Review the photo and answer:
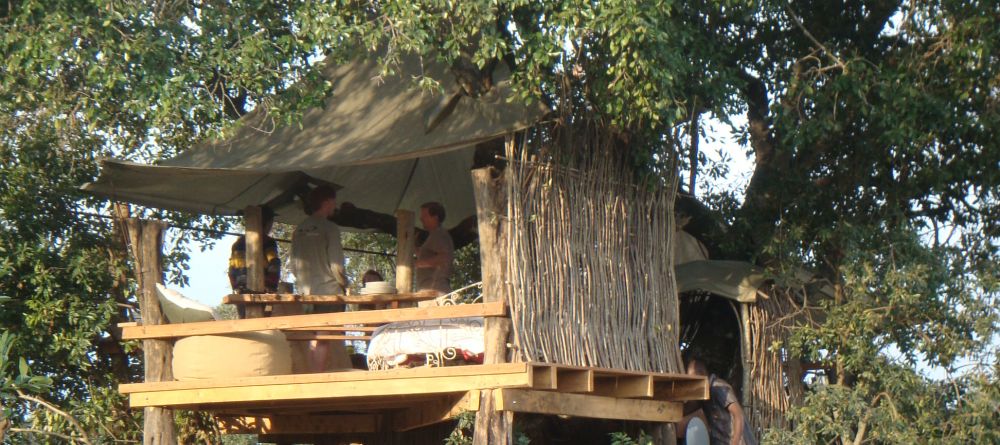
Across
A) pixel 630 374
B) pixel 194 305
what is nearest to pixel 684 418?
pixel 630 374

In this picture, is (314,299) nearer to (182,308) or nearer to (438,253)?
(182,308)

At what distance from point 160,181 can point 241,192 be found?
955mm

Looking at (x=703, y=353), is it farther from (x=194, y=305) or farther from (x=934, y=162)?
(x=194, y=305)

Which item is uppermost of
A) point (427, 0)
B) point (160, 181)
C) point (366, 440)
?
point (427, 0)

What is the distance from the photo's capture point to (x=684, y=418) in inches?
424

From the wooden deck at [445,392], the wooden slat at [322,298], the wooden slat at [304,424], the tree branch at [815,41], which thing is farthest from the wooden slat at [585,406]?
the tree branch at [815,41]

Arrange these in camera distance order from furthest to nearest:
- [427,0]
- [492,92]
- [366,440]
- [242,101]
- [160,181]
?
1. [242,101]
2. [366,440]
3. [160,181]
4. [492,92]
5. [427,0]

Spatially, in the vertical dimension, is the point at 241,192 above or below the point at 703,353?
above

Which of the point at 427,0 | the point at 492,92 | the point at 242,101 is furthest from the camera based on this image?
the point at 242,101

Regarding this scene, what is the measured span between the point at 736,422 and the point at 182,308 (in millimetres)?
4283

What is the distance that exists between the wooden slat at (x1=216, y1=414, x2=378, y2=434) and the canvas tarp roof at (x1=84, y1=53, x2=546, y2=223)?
5.97 feet

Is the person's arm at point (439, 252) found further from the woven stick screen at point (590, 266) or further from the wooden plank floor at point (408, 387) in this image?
the woven stick screen at point (590, 266)

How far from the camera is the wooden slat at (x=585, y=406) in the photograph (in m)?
8.73

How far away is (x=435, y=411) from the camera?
988 centimetres
